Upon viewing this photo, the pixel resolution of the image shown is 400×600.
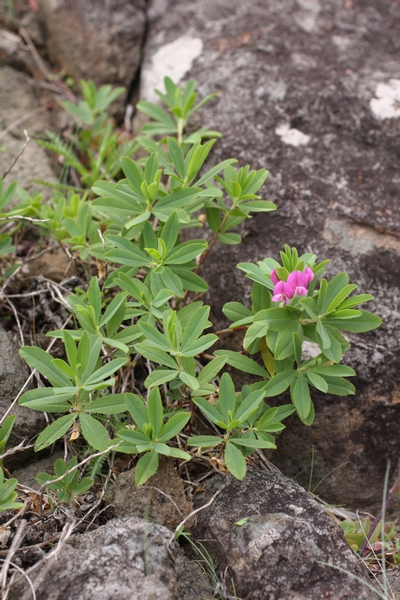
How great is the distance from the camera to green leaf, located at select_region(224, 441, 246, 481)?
184 centimetres

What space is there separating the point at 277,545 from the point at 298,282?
2.91ft

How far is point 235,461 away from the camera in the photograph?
6.15ft

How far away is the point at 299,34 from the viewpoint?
3.42 m

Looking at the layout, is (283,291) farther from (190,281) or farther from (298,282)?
(190,281)

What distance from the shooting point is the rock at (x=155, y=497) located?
6.24ft

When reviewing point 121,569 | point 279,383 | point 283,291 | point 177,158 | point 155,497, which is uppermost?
point 177,158

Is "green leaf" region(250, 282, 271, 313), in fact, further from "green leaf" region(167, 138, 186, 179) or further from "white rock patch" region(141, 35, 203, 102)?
"white rock patch" region(141, 35, 203, 102)

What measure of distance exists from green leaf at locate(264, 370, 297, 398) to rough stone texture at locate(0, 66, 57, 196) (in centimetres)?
183

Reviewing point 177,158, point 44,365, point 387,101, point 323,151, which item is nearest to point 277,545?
point 44,365

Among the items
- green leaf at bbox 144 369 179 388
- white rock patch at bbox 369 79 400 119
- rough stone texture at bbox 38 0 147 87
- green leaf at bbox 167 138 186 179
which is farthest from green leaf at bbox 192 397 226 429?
rough stone texture at bbox 38 0 147 87

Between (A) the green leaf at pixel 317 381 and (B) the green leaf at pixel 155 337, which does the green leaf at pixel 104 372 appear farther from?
(A) the green leaf at pixel 317 381

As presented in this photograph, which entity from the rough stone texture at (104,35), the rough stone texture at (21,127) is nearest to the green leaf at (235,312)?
the rough stone texture at (21,127)

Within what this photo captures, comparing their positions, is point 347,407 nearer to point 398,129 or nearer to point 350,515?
point 350,515

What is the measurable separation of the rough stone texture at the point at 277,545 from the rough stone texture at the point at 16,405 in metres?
0.74
